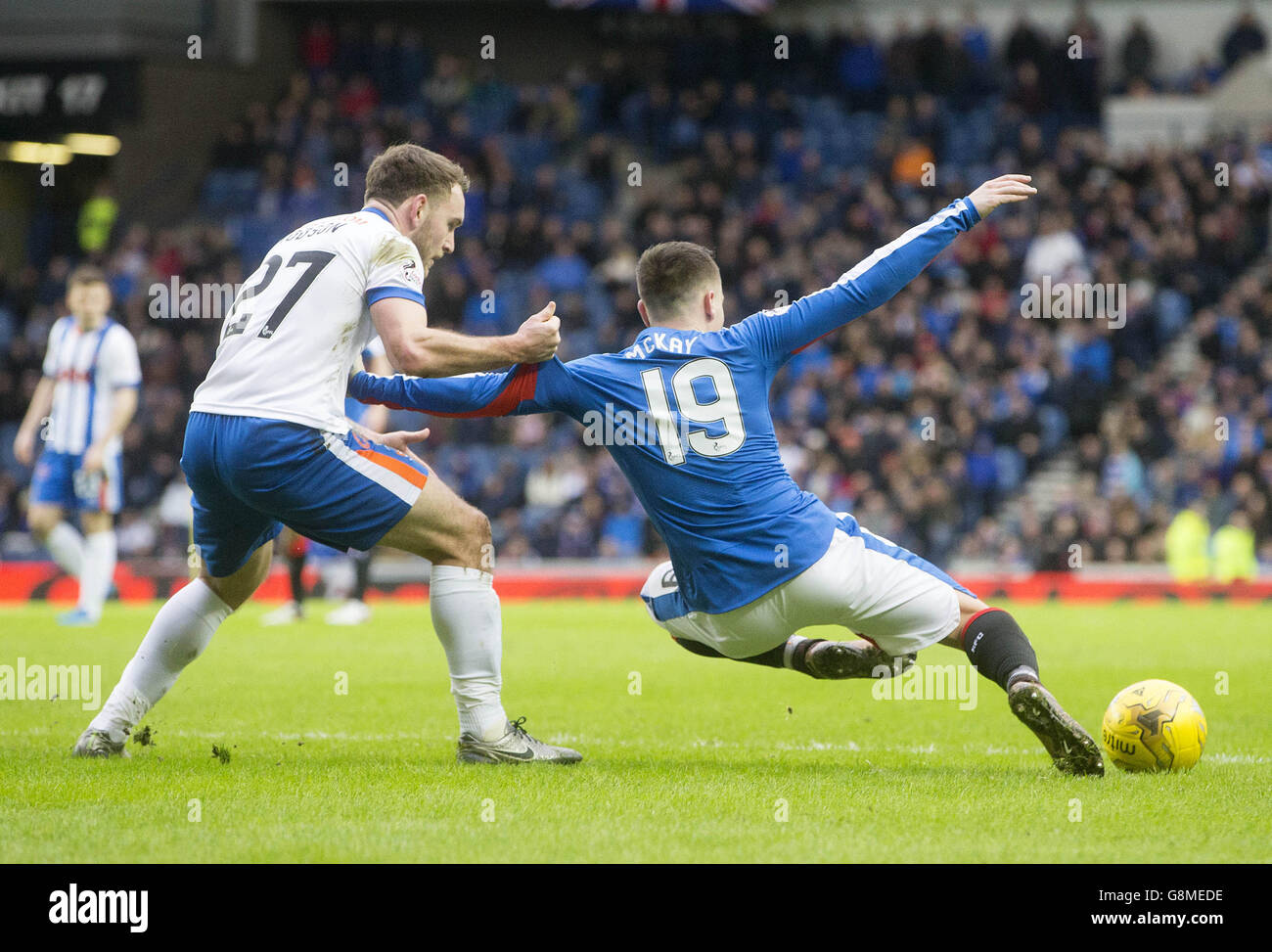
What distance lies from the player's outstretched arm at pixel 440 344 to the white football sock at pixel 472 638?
819mm

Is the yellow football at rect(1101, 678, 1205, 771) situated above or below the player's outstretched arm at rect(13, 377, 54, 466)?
below

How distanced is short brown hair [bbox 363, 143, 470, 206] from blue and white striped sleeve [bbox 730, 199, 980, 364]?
4.20ft

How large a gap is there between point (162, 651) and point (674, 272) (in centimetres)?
255

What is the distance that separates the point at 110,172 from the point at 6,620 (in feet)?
46.4

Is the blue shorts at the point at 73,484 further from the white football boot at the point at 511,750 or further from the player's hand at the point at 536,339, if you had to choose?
the player's hand at the point at 536,339

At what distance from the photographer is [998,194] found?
229 inches

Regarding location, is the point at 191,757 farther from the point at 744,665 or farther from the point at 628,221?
the point at 628,221

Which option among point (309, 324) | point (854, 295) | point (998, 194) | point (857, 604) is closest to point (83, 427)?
point (309, 324)

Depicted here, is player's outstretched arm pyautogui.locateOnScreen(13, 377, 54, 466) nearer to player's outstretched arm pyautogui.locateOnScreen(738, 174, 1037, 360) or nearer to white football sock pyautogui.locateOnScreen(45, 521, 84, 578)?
white football sock pyautogui.locateOnScreen(45, 521, 84, 578)

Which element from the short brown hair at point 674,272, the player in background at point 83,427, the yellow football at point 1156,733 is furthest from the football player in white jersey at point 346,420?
the player in background at point 83,427

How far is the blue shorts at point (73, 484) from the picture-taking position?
1136 cm

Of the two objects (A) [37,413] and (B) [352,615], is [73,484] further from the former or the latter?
(B) [352,615]

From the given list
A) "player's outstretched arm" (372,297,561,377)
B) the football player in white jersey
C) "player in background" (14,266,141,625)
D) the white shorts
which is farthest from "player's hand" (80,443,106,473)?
the white shorts

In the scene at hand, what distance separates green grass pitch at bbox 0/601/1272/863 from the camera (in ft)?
14.3
